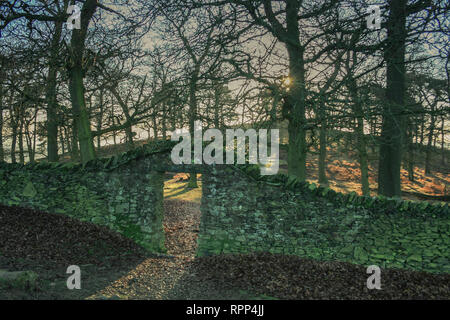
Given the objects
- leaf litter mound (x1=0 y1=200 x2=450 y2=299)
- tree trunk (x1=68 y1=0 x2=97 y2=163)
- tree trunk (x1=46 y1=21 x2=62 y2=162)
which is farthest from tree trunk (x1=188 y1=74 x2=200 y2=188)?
tree trunk (x1=46 y1=21 x2=62 y2=162)

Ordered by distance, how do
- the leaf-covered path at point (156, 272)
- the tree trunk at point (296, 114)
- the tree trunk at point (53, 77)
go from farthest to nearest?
the tree trunk at point (53, 77) → the tree trunk at point (296, 114) → the leaf-covered path at point (156, 272)

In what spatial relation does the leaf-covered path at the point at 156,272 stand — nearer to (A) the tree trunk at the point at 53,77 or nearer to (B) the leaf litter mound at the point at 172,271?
(B) the leaf litter mound at the point at 172,271

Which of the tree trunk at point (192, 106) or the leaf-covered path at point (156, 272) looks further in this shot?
the tree trunk at point (192, 106)

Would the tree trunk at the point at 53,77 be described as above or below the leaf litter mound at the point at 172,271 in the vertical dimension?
Answer: above

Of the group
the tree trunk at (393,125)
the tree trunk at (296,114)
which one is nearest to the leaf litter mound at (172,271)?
the tree trunk at (296,114)

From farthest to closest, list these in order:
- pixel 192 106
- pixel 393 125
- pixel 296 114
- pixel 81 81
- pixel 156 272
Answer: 1. pixel 192 106
2. pixel 81 81
3. pixel 393 125
4. pixel 296 114
5. pixel 156 272

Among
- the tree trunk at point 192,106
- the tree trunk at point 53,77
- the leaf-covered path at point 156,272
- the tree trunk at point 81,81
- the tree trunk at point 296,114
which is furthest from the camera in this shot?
the tree trunk at point 81,81

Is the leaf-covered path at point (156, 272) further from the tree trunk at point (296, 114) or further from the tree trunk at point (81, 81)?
the tree trunk at point (296, 114)

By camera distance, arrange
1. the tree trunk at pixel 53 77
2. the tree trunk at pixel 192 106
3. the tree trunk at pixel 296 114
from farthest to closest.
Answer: the tree trunk at pixel 53 77
the tree trunk at pixel 192 106
the tree trunk at pixel 296 114

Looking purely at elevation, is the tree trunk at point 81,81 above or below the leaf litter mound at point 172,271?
above

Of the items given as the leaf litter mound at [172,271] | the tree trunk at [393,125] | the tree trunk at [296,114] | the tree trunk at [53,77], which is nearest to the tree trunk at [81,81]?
the tree trunk at [53,77]

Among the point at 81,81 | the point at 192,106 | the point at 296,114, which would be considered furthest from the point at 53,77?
the point at 296,114

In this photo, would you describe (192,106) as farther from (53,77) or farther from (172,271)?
(172,271)
